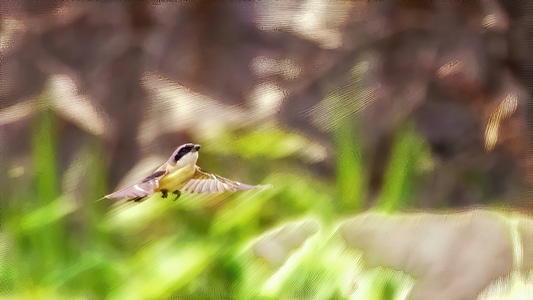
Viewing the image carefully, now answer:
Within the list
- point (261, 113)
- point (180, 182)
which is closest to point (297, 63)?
point (261, 113)

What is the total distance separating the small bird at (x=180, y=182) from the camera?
0.58 m

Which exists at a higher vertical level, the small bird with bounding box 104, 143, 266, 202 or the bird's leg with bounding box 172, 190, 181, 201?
the small bird with bounding box 104, 143, 266, 202

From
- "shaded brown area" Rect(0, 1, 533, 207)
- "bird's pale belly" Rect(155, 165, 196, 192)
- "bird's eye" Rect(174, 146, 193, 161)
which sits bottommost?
"bird's pale belly" Rect(155, 165, 196, 192)

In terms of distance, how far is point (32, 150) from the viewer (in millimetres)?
586

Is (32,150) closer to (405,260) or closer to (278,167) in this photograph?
(278,167)

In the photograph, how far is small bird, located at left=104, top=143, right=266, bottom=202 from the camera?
1.90 ft

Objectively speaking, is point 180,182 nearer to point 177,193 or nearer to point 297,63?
point 177,193

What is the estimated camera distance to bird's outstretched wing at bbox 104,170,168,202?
58cm

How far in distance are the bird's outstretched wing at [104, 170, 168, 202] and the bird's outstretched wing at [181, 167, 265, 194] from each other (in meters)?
0.03

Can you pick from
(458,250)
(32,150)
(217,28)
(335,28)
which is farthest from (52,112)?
(458,250)

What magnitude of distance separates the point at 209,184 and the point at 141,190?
3.0 inches

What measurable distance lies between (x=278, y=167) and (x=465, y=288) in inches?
9.5

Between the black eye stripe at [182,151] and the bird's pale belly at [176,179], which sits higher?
the black eye stripe at [182,151]

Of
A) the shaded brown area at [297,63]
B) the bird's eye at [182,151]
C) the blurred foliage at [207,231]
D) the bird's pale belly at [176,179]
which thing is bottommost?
the blurred foliage at [207,231]
